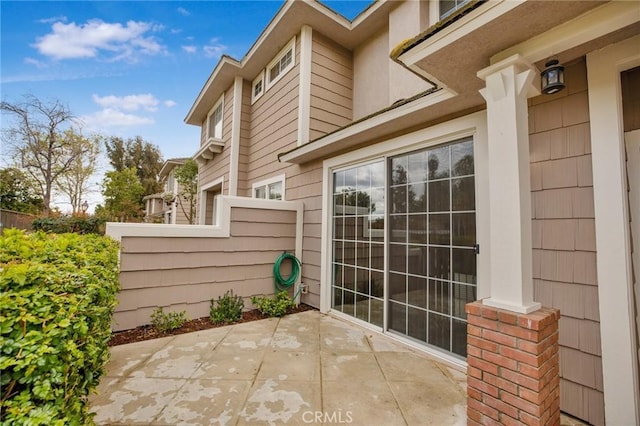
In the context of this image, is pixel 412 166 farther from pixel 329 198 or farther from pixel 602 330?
pixel 602 330

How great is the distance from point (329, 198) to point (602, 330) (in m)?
3.24

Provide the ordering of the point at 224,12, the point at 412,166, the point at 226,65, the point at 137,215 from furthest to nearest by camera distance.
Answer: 1. the point at 137,215
2. the point at 226,65
3. the point at 224,12
4. the point at 412,166

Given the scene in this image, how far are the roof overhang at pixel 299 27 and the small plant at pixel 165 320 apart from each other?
17.3ft

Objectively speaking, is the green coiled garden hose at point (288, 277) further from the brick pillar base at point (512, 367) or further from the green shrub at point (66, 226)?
the green shrub at point (66, 226)

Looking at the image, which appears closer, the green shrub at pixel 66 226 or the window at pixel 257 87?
the window at pixel 257 87

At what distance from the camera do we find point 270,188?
5941mm

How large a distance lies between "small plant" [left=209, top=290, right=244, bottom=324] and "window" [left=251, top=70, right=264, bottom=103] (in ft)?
15.9

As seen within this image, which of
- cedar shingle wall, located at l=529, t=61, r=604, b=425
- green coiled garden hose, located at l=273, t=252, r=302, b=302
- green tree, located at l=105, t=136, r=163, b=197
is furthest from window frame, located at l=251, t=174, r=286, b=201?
green tree, located at l=105, t=136, r=163, b=197

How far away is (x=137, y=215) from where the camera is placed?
54.8 ft

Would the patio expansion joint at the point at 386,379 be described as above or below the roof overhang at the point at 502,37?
below

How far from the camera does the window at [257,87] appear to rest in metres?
6.63

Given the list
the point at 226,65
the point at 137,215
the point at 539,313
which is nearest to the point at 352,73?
the point at 226,65

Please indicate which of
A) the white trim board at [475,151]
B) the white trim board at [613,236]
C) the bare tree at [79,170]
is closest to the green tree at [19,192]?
the bare tree at [79,170]

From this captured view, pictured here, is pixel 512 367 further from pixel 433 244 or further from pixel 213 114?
pixel 213 114
